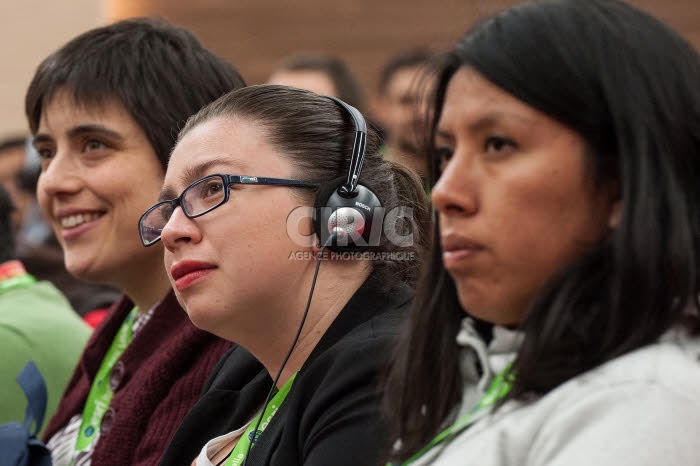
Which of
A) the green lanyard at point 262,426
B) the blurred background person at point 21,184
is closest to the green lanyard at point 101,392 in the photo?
the green lanyard at point 262,426

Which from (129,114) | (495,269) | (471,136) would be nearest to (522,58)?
(471,136)

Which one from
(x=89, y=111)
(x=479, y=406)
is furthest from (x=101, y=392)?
(x=479, y=406)

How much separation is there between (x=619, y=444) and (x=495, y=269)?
21 cm

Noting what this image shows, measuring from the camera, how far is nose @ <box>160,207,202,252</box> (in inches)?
51.4

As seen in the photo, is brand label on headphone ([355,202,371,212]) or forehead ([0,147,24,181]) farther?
forehead ([0,147,24,181])

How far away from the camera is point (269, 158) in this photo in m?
1.33

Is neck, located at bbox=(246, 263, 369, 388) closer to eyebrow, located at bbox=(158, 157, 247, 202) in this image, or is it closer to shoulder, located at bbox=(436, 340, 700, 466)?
eyebrow, located at bbox=(158, 157, 247, 202)

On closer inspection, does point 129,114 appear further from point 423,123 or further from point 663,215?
point 663,215

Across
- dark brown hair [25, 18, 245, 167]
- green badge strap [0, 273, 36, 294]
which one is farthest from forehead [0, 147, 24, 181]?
dark brown hair [25, 18, 245, 167]

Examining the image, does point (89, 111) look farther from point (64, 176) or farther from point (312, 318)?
point (312, 318)

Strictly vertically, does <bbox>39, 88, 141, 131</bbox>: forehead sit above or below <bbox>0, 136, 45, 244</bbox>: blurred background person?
above

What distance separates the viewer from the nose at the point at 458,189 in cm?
94

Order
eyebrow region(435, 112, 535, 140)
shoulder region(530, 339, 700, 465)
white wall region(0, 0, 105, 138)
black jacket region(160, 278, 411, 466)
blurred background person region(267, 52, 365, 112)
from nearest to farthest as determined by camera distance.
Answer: shoulder region(530, 339, 700, 465) < eyebrow region(435, 112, 535, 140) < black jacket region(160, 278, 411, 466) < blurred background person region(267, 52, 365, 112) < white wall region(0, 0, 105, 138)

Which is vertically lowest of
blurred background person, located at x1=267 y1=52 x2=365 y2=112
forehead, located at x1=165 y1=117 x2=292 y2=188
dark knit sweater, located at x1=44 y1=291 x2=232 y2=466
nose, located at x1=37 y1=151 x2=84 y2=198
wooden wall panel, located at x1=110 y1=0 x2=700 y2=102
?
wooden wall panel, located at x1=110 y1=0 x2=700 y2=102
